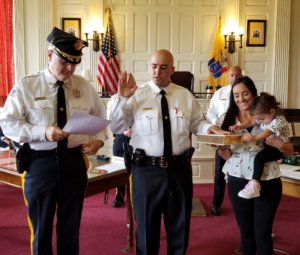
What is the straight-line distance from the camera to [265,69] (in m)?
6.83

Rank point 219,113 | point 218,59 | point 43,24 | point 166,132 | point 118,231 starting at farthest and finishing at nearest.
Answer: point 218,59 → point 43,24 → point 219,113 → point 118,231 → point 166,132

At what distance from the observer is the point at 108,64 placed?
6570 mm

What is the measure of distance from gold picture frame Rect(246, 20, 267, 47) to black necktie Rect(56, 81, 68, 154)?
5.36 metres

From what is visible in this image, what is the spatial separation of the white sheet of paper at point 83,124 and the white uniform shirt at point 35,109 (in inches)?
6.0

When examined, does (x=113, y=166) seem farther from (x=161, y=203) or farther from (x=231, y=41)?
(x=231, y=41)

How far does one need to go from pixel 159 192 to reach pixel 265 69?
524 centimetres

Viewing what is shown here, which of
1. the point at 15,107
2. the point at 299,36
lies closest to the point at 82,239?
the point at 15,107

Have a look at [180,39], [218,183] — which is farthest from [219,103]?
[180,39]

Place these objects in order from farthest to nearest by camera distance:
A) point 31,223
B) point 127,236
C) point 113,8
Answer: point 113,8 → point 127,236 → point 31,223

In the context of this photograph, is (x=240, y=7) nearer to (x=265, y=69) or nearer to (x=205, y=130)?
(x=265, y=69)

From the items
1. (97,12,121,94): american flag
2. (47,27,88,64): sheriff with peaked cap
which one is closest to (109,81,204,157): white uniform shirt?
(47,27,88,64): sheriff with peaked cap

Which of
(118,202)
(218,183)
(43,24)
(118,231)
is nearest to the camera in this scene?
(118,231)

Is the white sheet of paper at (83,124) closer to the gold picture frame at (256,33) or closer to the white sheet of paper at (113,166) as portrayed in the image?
the white sheet of paper at (113,166)

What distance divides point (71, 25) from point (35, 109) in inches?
192
